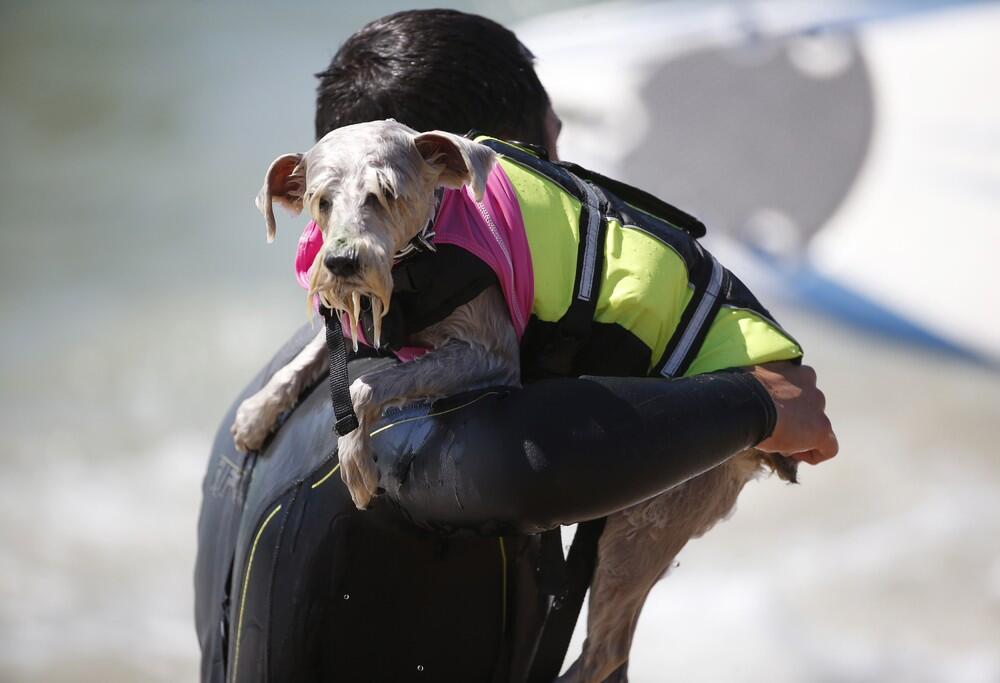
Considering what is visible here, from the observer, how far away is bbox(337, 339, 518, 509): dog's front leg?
176cm

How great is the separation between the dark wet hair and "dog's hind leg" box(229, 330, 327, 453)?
392mm

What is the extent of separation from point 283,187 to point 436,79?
0.48m

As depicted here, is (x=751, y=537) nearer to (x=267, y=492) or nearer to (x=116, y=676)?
(x=116, y=676)

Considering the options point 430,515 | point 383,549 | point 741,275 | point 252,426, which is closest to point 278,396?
point 252,426

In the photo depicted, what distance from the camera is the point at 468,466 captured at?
1.62 meters

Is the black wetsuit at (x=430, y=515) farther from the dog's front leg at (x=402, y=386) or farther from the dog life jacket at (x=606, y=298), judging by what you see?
the dog life jacket at (x=606, y=298)

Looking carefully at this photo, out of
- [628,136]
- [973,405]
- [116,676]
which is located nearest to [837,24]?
[628,136]

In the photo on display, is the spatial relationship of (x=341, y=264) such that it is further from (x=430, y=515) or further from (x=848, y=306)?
(x=848, y=306)

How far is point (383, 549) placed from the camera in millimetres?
2043

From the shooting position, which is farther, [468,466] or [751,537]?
[751,537]

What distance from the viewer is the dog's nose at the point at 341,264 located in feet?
5.06

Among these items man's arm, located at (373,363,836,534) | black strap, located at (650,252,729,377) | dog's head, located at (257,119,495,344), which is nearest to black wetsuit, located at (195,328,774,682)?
man's arm, located at (373,363,836,534)

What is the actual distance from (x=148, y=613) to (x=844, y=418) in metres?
3.00

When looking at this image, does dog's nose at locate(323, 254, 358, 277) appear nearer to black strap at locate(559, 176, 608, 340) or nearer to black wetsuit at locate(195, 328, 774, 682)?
black wetsuit at locate(195, 328, 774, 682)
